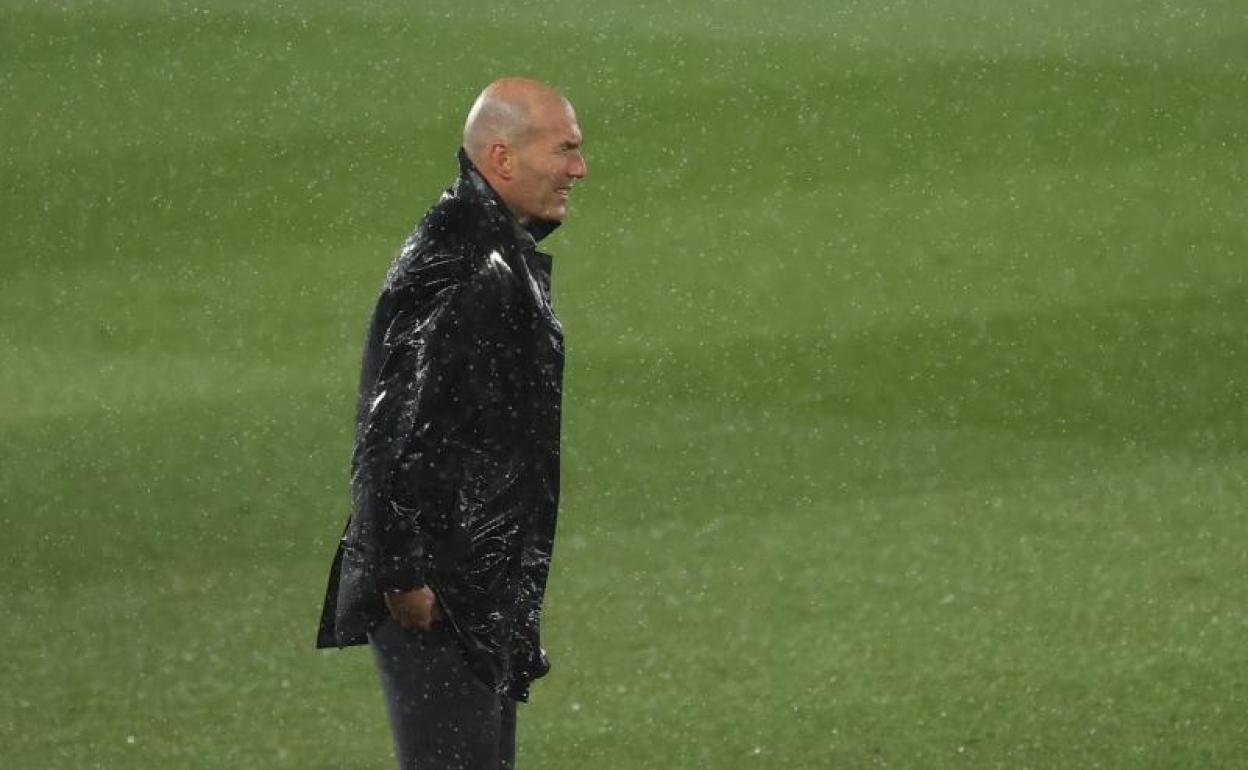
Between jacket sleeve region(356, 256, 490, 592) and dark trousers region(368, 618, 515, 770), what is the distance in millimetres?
128

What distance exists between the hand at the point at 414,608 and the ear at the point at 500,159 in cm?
81

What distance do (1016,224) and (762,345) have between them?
1189 millimetres

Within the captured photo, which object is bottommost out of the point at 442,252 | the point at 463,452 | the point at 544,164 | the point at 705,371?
the point at 705,371

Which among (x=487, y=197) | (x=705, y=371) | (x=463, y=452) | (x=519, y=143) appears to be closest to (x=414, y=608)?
(x=463, y=452)

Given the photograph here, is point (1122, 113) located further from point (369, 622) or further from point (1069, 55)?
point (369, 622)

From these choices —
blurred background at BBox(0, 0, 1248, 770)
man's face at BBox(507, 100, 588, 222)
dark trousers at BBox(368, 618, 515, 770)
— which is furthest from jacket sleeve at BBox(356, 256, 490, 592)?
blurred background at BBox(0, 0, 1248, 770)

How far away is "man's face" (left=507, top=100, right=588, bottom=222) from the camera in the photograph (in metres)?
4.13

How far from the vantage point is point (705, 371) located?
7.69 meters

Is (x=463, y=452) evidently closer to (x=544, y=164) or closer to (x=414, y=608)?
(x=414, y=608)

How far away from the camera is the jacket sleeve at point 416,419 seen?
155 inches

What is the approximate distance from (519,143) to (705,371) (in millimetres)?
3627

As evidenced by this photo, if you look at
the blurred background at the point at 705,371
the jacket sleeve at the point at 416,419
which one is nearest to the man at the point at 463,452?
the jacket sleeve at the point at 416,419

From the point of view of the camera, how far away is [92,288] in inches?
323

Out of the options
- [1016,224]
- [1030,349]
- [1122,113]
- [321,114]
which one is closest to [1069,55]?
[1122,113]
